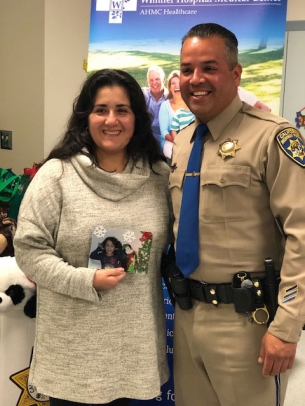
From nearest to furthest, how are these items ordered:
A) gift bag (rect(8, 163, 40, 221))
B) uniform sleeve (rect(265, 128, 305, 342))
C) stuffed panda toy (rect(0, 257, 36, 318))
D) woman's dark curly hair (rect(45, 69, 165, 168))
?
uniform sleeve (rect(265, 128, 305, 342))
woman's dark curly hair (rect(45, 69, 165, 168))
stuffed panda toy (rect(0, 257, 36, 318))
gift bag (rect(8, 163, 40, 221))

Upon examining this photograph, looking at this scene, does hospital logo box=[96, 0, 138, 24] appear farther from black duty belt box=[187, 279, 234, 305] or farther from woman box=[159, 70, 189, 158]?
black duty belt box=[187, 279, 234, 305]

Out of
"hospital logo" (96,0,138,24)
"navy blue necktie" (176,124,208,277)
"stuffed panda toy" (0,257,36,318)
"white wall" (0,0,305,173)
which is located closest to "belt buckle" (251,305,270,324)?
"navy blue necktie" (176,124,208,277)

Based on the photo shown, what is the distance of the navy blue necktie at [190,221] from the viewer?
1.32 meters

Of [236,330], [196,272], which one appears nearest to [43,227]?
[196,272]

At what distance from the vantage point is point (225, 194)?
1276 millimetres

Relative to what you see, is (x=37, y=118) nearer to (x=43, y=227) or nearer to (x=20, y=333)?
(x=20, y=333)

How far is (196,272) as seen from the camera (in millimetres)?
1339

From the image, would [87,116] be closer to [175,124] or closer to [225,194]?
[225,194]

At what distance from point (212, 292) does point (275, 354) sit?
242 mm

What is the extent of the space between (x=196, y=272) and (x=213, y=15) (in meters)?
1.28

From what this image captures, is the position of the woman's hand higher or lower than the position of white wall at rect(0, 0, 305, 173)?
lower

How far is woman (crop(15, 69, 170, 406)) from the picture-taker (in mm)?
1296

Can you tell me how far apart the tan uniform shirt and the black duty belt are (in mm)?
19

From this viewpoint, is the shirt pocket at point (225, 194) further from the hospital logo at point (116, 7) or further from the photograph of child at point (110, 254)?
the hospital logo at point (116, 7)
